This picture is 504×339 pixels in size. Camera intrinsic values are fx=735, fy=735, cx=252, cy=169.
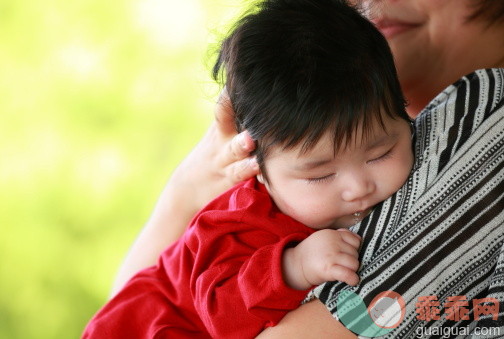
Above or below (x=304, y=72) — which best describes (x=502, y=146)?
below

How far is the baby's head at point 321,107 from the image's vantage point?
1127mm

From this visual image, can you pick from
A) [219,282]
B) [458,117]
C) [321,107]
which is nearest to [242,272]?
[219,282]

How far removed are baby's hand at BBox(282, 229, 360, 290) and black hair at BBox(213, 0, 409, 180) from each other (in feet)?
0.47

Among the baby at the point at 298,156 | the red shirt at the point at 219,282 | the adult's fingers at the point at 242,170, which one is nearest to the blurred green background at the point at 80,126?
the adult's fingers at the point at 242,170

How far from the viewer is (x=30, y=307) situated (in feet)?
9.25

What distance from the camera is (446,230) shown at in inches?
41.4

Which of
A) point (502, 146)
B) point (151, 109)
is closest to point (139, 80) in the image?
point (151, 109)

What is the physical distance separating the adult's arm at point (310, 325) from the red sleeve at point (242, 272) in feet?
0.06

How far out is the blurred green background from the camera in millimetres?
2762

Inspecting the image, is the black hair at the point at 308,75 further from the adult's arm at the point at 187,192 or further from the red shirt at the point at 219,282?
the adult's arm at the point at 187,192

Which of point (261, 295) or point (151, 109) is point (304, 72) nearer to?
point (261, 295)

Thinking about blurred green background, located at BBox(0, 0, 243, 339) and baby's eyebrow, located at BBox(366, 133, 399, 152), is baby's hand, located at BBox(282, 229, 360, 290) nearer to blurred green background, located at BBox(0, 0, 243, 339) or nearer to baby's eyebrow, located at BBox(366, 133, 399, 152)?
baby's eyebrow, located at BBox(366, 133, 399, 152)

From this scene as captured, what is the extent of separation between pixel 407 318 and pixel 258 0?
0.66m

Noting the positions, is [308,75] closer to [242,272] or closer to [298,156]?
[298,156]
